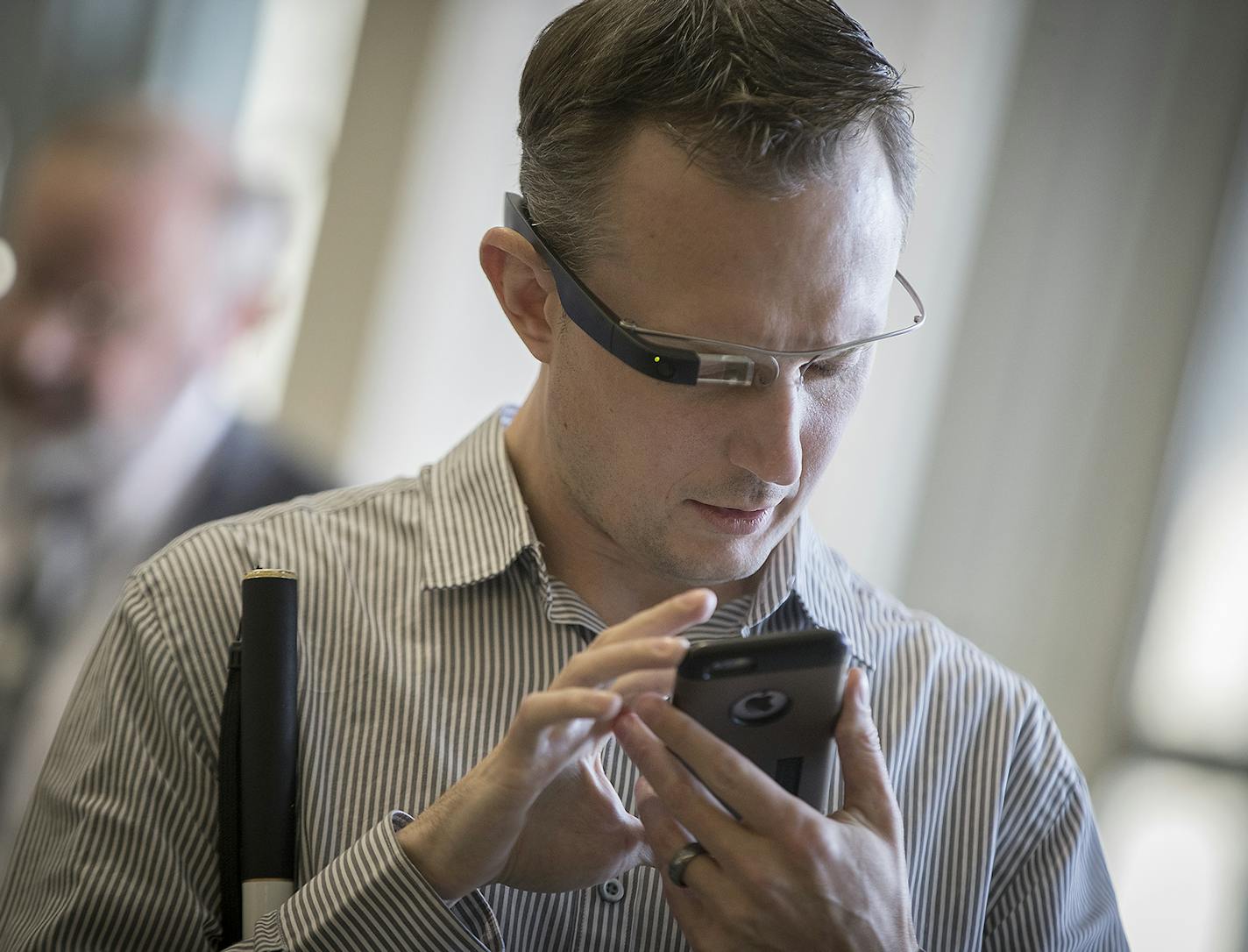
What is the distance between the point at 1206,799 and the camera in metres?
2.31

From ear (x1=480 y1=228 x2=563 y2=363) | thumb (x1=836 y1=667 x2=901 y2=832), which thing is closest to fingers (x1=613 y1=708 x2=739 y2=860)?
thumb (x1=836 y1=667 x2=901 y2=832)

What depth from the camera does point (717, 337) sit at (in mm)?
1086

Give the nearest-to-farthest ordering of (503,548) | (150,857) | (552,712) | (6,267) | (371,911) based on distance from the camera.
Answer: (552,712), (371,911), (150,857), (503,548), (6,267)

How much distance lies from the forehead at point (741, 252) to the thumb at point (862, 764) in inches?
12.4

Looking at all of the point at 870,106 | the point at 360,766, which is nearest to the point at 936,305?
the point at 870,106

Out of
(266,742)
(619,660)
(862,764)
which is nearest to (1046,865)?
(862,764)

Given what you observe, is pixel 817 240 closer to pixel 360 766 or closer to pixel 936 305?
pixel 360 766

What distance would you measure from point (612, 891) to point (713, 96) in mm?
728

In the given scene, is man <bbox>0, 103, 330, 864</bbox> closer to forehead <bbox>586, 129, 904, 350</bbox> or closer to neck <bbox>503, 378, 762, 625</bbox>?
neck <bbox>503, 378, 762, 625</bbox>

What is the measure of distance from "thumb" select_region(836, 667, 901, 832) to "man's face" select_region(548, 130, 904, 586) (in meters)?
0.22

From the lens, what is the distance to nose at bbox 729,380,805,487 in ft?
3.63

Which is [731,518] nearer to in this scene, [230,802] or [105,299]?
[230,802]

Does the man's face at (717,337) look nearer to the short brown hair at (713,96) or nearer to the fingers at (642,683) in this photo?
the short brown hair at (713,96)

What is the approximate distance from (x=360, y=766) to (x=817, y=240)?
0.64m
